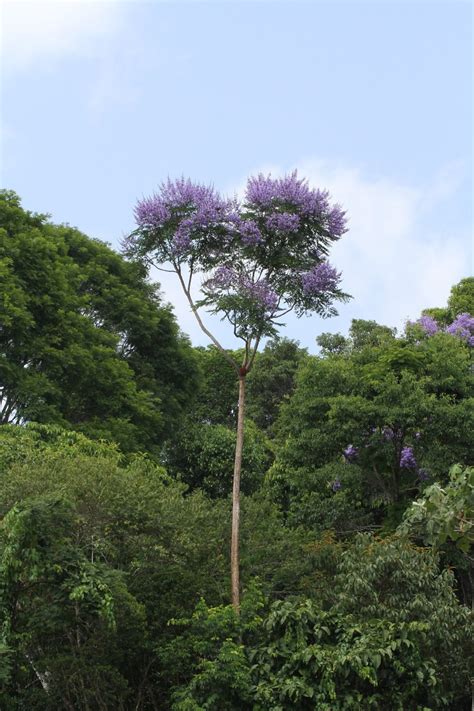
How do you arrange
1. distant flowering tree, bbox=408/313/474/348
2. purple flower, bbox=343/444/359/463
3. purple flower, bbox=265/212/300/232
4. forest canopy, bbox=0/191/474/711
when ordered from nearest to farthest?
forest canopy, bbox=0/191/474/711 < purple flower, bbox=265/212/300/232 < purple flower, bbox=343/444/359/463 < distant flowering tree, bbox=408/313/474/348

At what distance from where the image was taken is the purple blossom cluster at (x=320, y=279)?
14250mm

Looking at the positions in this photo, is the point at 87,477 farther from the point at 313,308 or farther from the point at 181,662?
the point at 313,308

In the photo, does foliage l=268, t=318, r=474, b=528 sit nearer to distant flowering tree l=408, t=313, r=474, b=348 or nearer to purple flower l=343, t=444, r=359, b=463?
purple flower l=343, t=444, r=359, b=463

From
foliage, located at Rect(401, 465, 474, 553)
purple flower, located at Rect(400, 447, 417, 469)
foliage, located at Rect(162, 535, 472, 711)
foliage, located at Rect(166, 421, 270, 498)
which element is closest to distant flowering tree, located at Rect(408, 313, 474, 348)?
purple flower, located at Rect(400, 447, 417, 469)

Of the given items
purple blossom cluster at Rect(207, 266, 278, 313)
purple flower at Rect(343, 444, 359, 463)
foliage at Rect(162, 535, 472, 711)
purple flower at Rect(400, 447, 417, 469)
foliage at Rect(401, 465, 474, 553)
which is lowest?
foliage at Rect(162, 535, 472, 711)

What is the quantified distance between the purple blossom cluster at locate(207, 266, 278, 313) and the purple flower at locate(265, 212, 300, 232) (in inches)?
33.8

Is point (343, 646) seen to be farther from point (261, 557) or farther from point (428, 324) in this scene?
point (428, 324)

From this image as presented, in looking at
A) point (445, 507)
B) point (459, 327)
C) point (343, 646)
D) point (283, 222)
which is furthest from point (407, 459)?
point (445, 507)

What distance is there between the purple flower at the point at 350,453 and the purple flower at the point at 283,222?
17.0 feet

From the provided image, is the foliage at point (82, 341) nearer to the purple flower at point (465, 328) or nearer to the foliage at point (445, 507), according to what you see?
the purple flower at point (465, 328)

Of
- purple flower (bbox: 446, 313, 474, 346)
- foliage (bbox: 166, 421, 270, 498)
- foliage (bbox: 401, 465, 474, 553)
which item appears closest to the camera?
foliage (bbox: 401, 465, 474, 553)

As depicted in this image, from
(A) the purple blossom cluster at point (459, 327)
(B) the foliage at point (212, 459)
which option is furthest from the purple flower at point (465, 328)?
(B) the foliage at point (212, 459)

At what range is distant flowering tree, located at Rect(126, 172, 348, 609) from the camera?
14.1 meters

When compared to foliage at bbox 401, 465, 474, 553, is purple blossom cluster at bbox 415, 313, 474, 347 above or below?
above
